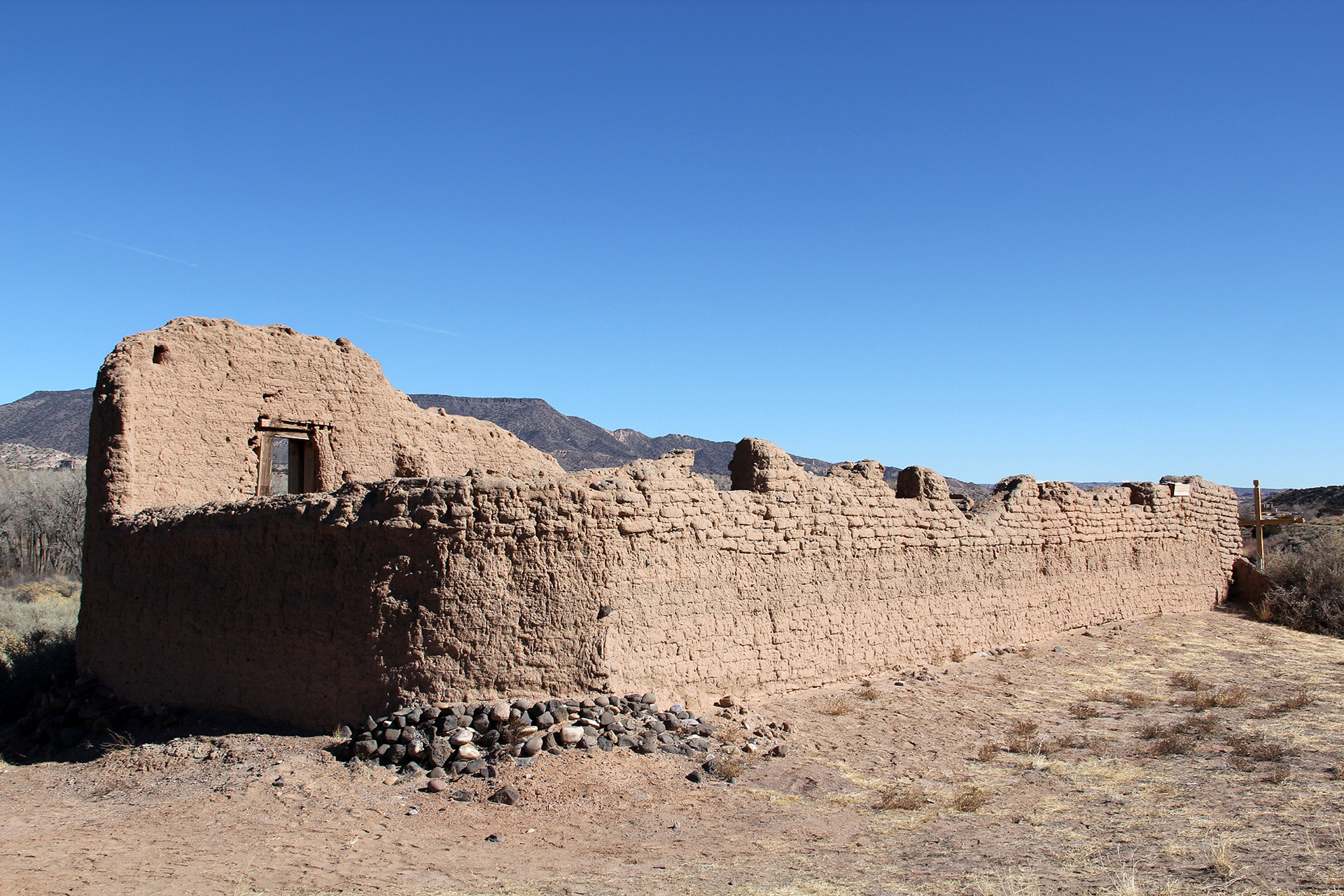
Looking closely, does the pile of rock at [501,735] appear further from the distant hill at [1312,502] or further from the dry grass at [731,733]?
the distant hill at [1312,502]

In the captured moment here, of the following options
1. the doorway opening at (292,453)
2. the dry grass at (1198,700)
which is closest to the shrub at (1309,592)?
the dry grass at (1198,700)

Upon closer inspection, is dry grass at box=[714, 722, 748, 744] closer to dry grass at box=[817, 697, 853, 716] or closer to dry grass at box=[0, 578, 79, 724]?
dry grass at box=[817, 697, 853, 716]

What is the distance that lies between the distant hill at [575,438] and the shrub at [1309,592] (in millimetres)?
37622

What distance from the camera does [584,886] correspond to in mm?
4496

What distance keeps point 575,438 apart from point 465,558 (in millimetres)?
52953

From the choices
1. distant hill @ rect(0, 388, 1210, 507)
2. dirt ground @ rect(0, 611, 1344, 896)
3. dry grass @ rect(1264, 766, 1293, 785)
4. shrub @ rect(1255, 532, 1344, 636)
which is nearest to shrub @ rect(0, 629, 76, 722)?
dirt ground @ rect(0, 611, 1344, 896)

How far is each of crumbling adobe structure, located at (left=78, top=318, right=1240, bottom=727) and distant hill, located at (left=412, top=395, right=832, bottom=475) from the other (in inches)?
1572

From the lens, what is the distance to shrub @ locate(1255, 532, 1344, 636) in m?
13.3

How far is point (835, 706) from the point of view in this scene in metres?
7.90

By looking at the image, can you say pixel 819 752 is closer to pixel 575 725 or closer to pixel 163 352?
pixel 575 725

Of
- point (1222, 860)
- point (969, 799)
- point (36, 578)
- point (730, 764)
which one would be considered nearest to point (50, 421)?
point (36, 578)

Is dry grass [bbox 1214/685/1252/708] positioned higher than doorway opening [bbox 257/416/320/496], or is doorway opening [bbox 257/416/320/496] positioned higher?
doorway opening [bbox 257/416/320/496]

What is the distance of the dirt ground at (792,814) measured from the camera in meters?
4.56

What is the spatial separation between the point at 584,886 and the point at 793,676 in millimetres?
4117
